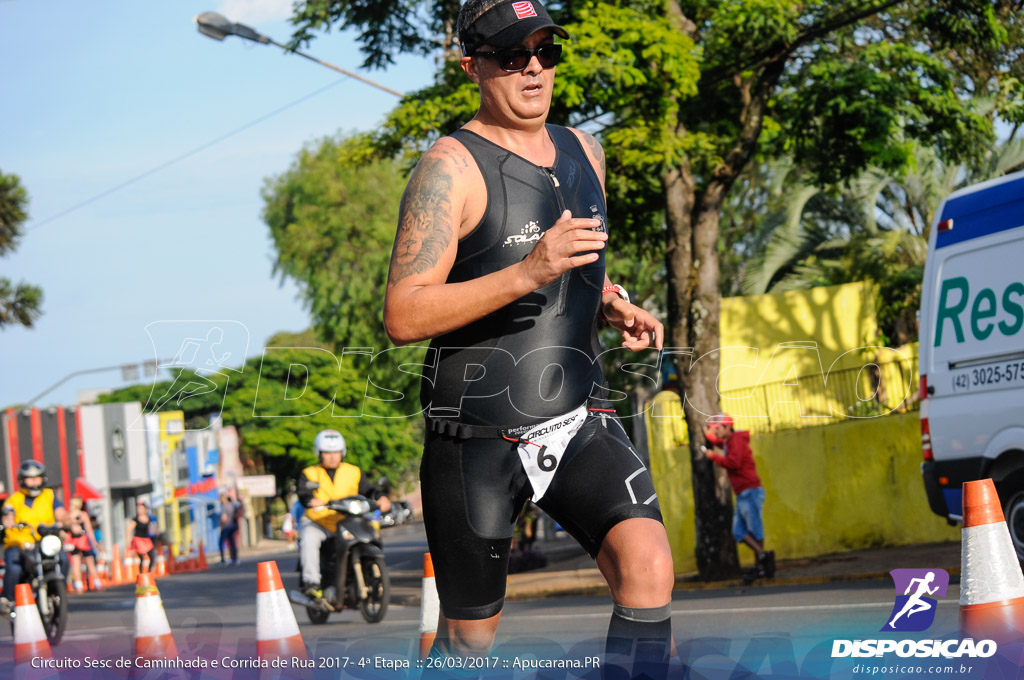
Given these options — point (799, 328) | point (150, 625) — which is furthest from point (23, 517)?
point (799, 328)

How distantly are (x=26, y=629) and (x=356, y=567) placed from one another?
13.0ft

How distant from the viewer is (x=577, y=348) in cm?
326

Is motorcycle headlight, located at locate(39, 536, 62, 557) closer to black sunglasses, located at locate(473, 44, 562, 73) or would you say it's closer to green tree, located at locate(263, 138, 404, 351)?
black sunglasses, located at locate(473, 44, 562, 73)

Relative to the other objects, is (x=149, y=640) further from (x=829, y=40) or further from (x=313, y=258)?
(x=313, y=258)

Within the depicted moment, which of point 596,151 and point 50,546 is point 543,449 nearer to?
point 596,151

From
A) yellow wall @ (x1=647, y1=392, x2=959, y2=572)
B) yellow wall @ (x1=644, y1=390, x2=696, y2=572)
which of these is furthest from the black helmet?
yellow wall @ (x1=647, y1=392, x2=959, y2=572)

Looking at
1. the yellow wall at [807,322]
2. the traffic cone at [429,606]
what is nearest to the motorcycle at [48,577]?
the traffic cone at [429,606]

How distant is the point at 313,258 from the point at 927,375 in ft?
81.6

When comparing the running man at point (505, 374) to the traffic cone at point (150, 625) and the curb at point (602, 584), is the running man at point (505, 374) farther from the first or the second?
the curb at point (602, 584)

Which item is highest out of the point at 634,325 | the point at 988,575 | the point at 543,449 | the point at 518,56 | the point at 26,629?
the point at 518,56

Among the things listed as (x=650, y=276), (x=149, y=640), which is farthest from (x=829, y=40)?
(x=149, y=640)

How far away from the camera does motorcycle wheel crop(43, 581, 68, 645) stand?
12.0 metres

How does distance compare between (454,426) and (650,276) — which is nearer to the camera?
(454,426)

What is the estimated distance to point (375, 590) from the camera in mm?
11930
